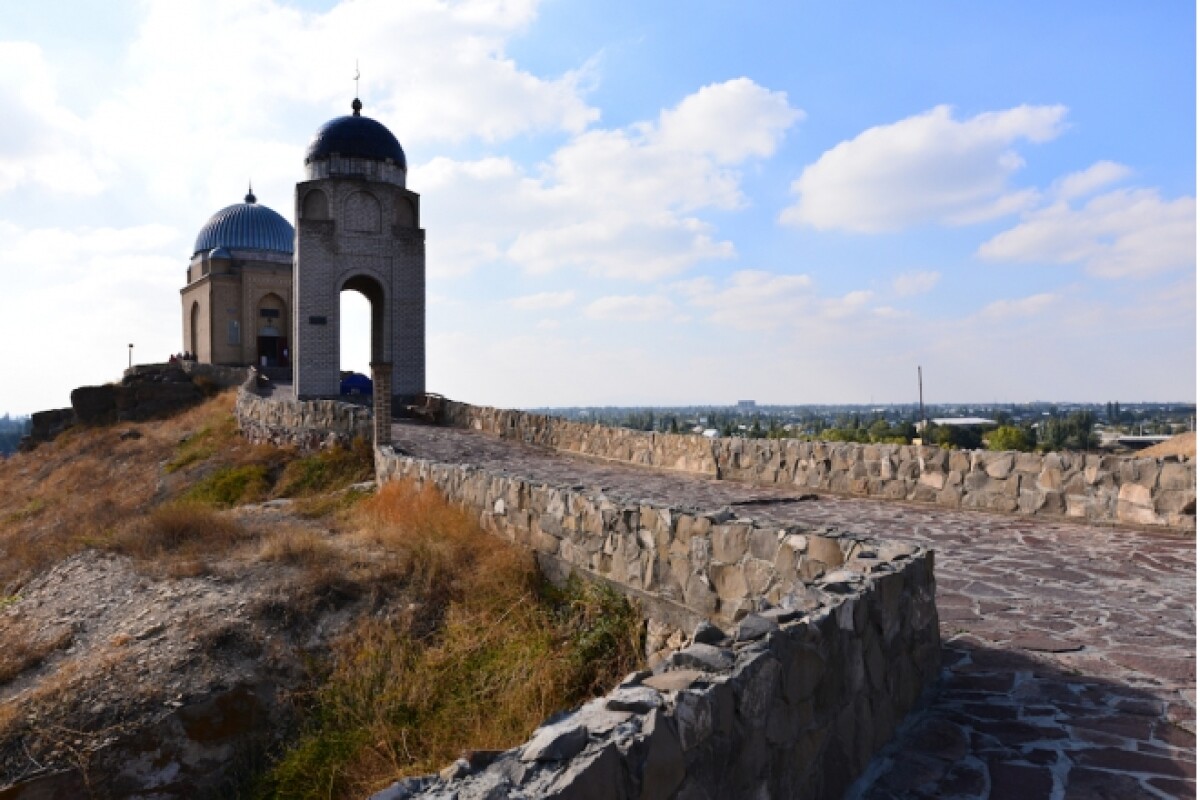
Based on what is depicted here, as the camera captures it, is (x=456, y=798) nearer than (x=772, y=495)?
Yes

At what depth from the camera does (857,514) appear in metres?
9.93

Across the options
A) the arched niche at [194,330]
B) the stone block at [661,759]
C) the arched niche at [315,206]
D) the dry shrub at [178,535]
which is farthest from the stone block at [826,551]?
the arched niche at [194,330]

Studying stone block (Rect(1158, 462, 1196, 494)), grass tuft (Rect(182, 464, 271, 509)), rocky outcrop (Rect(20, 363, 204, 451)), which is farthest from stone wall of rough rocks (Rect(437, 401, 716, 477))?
rocky outcrop (Rect(20, 363, 204, 451))

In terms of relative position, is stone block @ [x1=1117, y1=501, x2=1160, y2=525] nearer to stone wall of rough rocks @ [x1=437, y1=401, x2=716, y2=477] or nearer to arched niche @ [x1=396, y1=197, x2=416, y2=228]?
stone wall of rough rocks @ [x1=437, y1=401, x2=716, y2=477]

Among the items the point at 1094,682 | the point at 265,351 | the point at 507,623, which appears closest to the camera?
the point at 1094,682

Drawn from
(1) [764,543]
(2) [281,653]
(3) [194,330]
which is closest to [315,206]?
(3) [194,330]

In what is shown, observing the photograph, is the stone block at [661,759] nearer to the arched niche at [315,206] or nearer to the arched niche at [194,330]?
the arched niche at [315,206]

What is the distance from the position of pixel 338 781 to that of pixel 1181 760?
17.1 ft

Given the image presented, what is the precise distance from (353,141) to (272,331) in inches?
579

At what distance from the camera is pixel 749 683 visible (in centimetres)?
308

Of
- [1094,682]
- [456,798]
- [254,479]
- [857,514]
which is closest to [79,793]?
[456,798]

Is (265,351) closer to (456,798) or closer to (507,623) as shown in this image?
(507,623)

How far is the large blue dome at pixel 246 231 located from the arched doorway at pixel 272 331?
8.91 feet

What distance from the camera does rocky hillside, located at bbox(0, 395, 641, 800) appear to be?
638 centimetres
